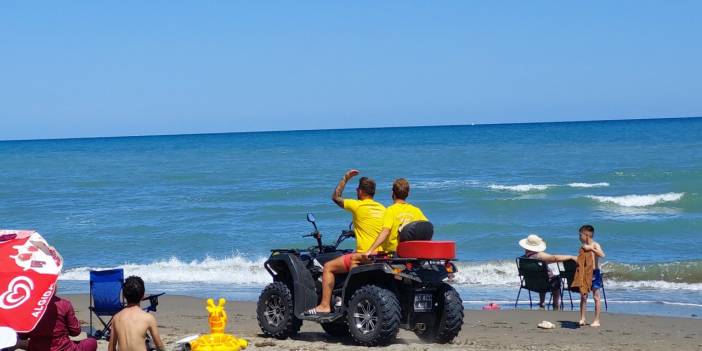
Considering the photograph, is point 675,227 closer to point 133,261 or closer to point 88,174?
point 133,261

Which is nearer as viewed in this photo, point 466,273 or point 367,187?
point 367,187

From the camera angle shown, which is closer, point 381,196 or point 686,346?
point 686,346

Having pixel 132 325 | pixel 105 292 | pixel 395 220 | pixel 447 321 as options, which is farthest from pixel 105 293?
pixel 132 325

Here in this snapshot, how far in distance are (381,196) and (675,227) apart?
10616mm

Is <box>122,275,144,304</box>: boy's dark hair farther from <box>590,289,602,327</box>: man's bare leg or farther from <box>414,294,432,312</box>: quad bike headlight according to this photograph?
<box>590,289,602,327</box>: man's bare leg

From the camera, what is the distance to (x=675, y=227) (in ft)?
72.5

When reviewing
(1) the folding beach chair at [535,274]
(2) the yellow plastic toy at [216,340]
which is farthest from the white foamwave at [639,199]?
(2) the yellow plastic toy at [216,340]

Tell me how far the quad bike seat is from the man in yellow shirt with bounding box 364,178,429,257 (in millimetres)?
268

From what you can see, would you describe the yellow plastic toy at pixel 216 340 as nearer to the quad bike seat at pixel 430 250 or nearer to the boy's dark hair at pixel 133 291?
the boy's dark hair at pixel 133 291

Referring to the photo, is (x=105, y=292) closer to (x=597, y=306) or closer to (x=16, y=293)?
(x=16, y=293)

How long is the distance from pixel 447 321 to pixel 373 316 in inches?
28.2

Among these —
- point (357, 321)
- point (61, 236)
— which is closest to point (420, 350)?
point (357, 321)

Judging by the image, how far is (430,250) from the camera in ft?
27.3

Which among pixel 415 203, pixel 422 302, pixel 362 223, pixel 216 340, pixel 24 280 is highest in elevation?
pixel 362 223
